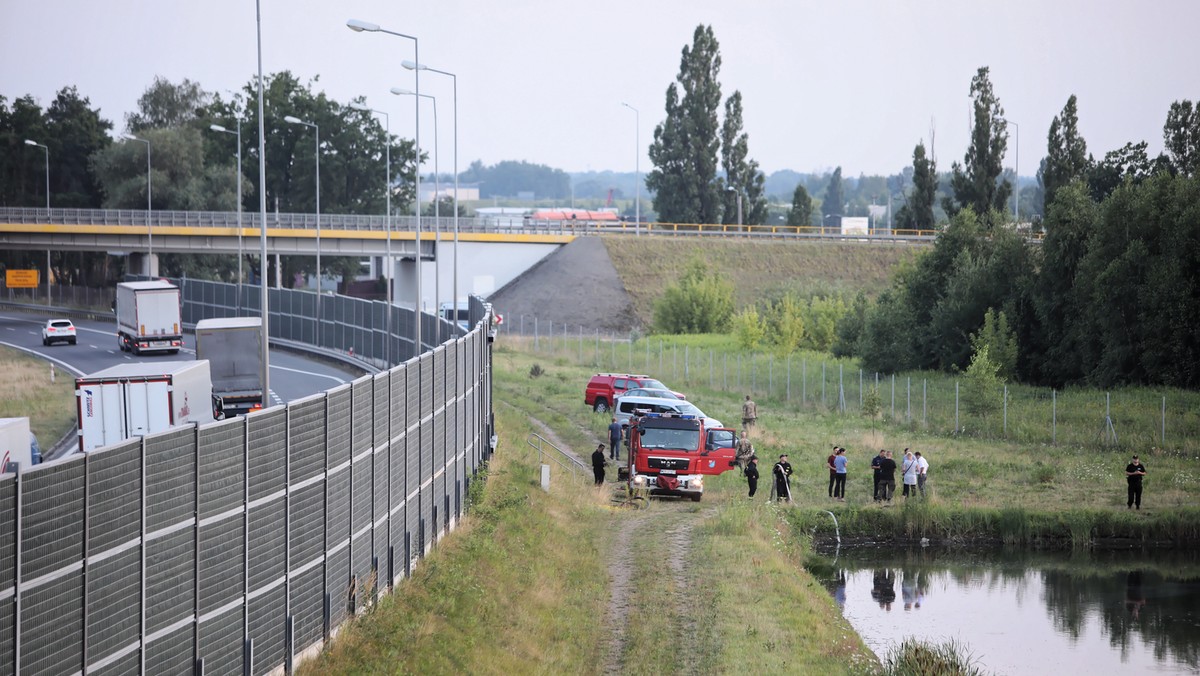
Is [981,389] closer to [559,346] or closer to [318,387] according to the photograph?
[318,387]

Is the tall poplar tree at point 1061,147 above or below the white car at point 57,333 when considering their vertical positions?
above

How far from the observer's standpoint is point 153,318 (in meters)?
59.1

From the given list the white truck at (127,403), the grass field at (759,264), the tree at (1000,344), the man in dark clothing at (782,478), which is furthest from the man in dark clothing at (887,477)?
the grass field at (759,264)

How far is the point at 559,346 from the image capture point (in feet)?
242

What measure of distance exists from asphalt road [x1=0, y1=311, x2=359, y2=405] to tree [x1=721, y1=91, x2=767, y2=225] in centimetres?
5458

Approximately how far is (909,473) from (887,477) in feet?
1.85

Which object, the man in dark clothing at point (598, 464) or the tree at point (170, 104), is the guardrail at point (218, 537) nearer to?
the man in dark clothing at point (598, 464)

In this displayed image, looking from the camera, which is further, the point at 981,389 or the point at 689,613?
the point at 981,389

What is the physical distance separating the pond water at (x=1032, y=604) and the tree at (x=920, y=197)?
7027 centimetres

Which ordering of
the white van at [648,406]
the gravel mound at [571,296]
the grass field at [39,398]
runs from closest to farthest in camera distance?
1. the grass field at [39,398]
2. the white van at [648,406]
3. the gravel mound at [571,296]

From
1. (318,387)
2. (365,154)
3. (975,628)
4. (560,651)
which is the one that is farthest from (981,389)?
(365,154)

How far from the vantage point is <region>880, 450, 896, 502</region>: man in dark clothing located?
3200 centimetres

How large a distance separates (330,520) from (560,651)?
510cm

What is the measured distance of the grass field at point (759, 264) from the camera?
323ft
